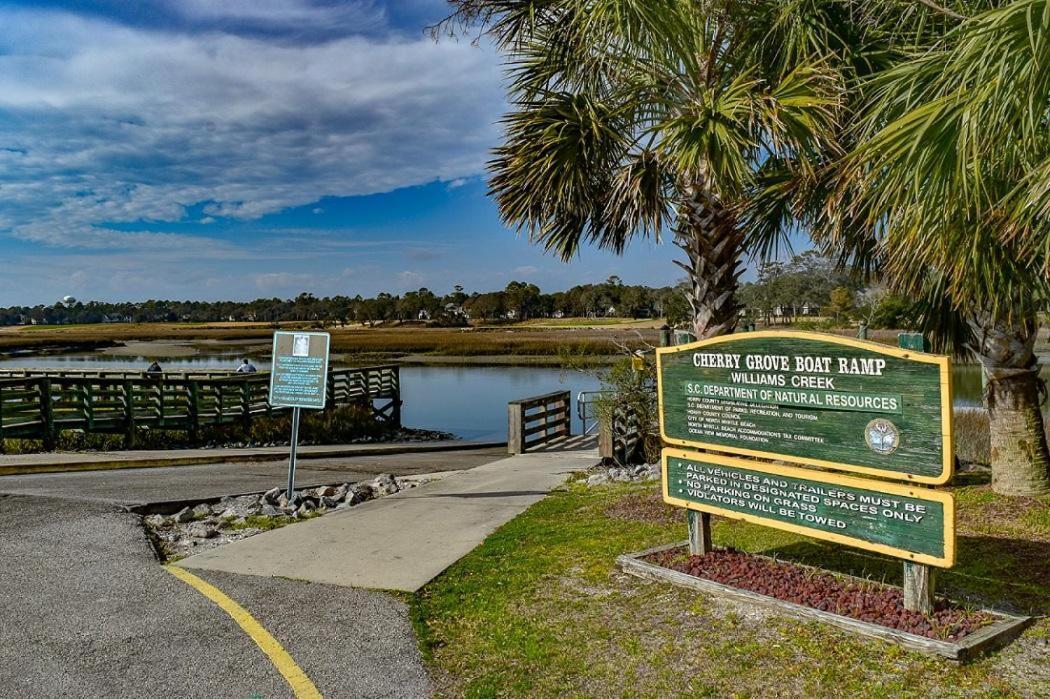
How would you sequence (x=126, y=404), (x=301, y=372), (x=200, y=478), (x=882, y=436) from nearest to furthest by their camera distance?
(x=882, y=436) < (x=301, y=372) < (x=200, y=478) < (x=126, y=404)

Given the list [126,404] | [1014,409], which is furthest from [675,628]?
[126,404]

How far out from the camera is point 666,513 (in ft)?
25.9

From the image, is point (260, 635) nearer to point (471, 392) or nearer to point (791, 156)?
point (791, 156)

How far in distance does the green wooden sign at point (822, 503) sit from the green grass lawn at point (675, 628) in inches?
22.6

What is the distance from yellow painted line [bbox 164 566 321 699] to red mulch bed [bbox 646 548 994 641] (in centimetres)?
276

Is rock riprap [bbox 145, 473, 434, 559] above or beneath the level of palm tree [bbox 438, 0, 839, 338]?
beneath

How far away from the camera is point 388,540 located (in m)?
7.51

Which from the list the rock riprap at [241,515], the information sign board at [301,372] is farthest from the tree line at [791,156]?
the rock riprap at [241,515]

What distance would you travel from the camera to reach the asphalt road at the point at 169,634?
439 cm

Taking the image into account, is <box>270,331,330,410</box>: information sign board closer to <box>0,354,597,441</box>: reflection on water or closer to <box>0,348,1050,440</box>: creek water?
<box>0,348,1050,440</box>: creek water

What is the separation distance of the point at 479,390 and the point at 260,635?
41.7 metres

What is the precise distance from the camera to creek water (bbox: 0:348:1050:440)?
32.4 metres

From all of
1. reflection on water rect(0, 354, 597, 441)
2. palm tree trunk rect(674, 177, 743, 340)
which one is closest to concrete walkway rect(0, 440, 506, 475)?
reflection on water rect(0, 354, 597, 441)

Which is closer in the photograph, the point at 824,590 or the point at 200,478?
the point at 824,590
